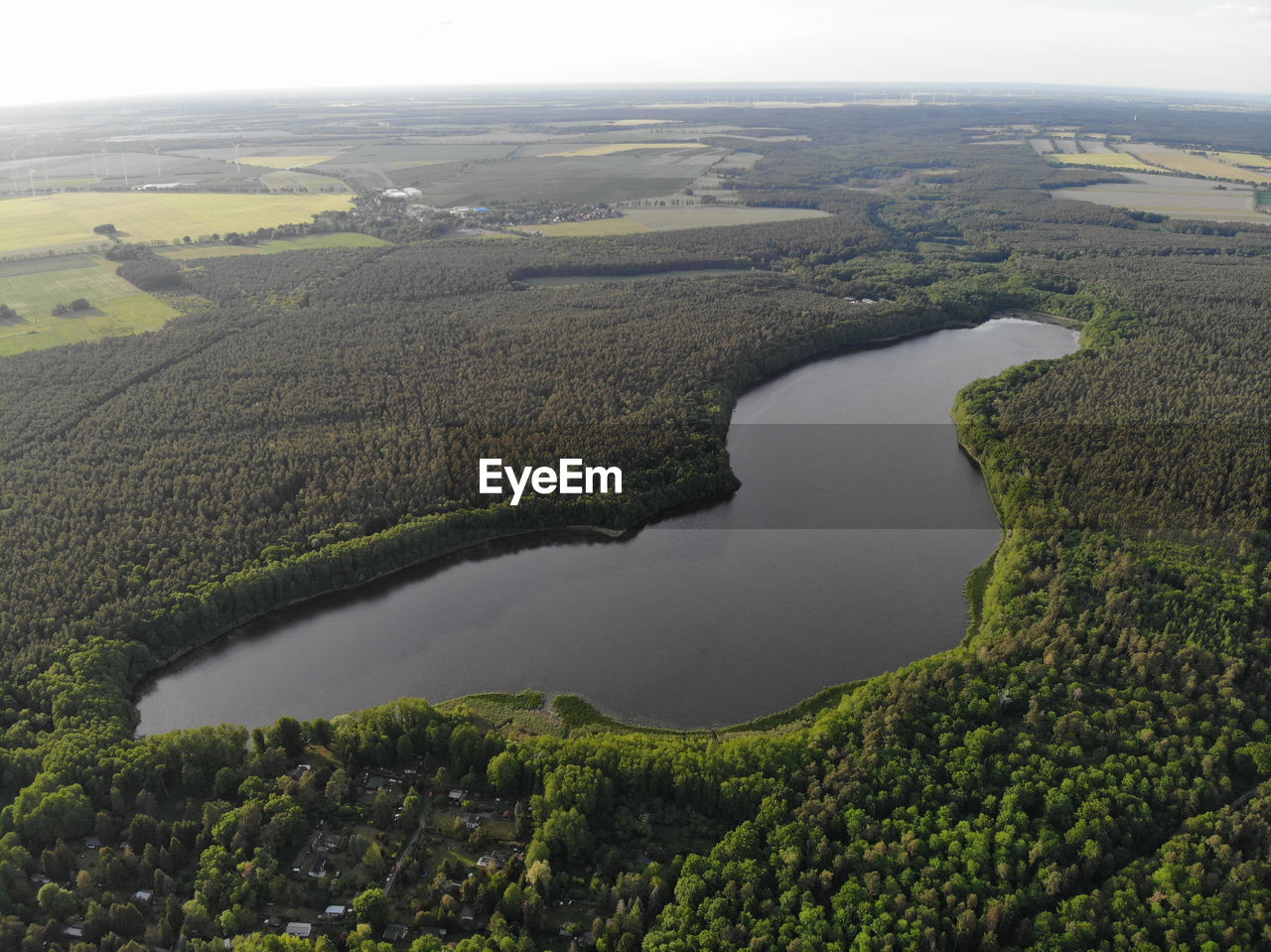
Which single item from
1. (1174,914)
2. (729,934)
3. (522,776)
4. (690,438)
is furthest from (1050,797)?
(690,438)

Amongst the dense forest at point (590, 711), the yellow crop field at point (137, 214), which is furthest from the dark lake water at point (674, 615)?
the yellow crop field at point (137, 214)

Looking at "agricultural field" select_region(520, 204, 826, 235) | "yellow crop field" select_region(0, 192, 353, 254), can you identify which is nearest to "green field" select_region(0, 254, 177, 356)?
"yellow crop field" select_region(0, 192, 353, 254)

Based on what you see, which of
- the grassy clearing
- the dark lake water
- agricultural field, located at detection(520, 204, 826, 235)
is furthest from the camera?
agricultural field, located at detection(520, 204, 826, 235)

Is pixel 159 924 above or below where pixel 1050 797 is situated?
below

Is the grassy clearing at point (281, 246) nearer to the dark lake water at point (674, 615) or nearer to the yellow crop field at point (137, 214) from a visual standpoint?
the yellow crop field at point (137, 214)

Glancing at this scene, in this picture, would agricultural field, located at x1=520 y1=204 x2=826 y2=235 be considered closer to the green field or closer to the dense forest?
the dense forest

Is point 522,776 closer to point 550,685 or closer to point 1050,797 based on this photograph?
point 550,685
